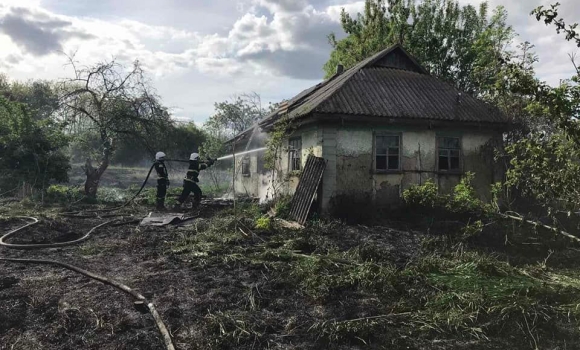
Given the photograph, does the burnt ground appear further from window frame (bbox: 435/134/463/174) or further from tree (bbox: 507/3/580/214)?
window frame (bbox: 435/134/463/174)

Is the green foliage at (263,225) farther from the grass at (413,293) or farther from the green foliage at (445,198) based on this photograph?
the green foliage at (445,198)

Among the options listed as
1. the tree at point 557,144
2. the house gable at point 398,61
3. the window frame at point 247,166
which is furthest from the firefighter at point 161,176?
the tree at point 557,144

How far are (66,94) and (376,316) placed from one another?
1699 centimetres

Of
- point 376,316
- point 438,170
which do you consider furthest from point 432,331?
point 438,170

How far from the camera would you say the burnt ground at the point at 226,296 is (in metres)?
3.78

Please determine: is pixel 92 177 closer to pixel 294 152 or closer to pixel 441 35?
pixel 294 152

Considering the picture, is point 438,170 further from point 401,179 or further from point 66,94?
point 66,94

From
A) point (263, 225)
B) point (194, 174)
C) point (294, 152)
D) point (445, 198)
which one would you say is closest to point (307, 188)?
point (263, 225)

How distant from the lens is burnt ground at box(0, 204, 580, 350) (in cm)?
378

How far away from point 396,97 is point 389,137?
5.12 feet

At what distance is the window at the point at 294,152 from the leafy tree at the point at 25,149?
9726mm

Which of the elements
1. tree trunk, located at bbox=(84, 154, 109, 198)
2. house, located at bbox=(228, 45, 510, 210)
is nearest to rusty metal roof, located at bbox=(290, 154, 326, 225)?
house, located at bbox=(228, 45, 510, 210)

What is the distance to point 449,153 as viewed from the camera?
1181 cm

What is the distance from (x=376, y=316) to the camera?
4.23m
